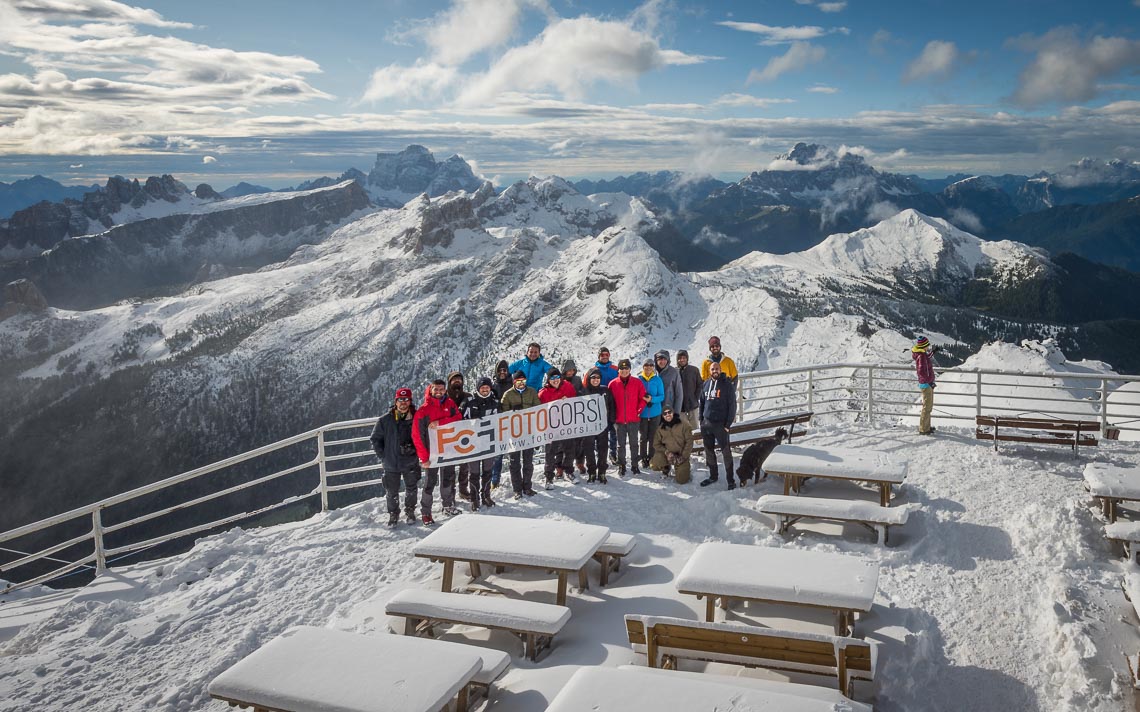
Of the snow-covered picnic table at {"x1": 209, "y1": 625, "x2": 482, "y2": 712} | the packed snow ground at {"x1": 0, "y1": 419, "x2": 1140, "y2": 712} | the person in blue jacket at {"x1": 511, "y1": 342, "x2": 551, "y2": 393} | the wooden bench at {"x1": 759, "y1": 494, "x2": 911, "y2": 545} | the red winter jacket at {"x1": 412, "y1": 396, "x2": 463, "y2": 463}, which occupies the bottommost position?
the packed snow ground at {"x1": 0, "y1": 419, "x2": 1140, "y2": 712}

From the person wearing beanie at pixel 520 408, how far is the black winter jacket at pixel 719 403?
3017 mm

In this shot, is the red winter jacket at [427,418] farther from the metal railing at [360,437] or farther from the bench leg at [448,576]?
the bench leg at [448,576]

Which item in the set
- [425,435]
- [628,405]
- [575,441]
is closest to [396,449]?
[425,435]

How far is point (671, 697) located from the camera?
4.82m

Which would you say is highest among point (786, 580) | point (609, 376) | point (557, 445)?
point (609, 376)

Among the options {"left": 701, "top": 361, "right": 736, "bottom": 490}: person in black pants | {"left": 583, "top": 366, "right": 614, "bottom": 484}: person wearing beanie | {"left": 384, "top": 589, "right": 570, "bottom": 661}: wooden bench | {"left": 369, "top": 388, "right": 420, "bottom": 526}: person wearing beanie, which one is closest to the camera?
{"left": 384, "top": 589, "right": 570, "bottom": 661}: wooden bench

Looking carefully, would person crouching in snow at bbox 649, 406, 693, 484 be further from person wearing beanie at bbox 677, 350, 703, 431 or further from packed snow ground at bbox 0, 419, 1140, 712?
person wearing beanie at bbox 677, 350, 703, 431

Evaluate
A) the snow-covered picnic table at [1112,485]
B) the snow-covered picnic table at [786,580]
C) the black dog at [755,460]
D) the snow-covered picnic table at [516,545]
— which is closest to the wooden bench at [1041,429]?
the snow-covered picnic table at [1112,485]

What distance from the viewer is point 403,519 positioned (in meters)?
11.6

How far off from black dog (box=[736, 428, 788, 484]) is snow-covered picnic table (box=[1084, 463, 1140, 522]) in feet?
15.1

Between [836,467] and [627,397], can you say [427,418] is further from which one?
[836,467]

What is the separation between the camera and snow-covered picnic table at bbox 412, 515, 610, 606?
7703mm

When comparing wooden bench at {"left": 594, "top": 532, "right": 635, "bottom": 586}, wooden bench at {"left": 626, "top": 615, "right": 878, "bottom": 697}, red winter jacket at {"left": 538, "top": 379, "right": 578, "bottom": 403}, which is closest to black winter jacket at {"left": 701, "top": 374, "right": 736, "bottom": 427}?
red winter jacket at {"left": 538, "top": 379, "right": 578, "bottom": 403}

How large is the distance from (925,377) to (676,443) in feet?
20.0
